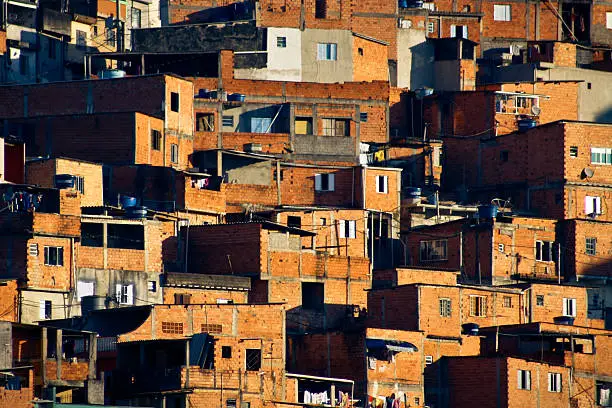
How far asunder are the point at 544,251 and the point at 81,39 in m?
26.0

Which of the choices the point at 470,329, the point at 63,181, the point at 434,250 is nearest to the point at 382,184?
the point at 434,250

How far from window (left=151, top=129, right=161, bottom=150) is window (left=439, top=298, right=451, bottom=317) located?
14287 mm

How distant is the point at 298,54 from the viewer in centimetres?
8725

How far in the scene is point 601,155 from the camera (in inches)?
3231

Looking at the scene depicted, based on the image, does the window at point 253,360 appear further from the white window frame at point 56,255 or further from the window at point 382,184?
the window at point 382,184

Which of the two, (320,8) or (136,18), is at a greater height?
(136,18)

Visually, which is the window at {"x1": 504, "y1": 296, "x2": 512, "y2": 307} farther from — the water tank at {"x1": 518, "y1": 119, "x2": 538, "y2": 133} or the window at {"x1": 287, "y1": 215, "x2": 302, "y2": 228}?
the water tank at {"x1": 518, "y1": 119, "x2": 538, "y2": 133}

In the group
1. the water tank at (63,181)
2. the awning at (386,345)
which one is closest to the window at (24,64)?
the water tank at (63,181)

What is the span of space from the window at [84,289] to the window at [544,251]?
20.9 m

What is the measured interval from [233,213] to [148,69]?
10.5 m

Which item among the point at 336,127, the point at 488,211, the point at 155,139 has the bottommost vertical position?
the point at 488,211

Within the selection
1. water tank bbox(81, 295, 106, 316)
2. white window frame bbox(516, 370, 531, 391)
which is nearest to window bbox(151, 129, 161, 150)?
water tank bbox(81, 295, 106, 316)

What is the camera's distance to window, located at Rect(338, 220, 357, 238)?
76688 millimetres

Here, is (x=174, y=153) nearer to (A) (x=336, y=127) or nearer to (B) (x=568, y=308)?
(A) (x=336, y=127)
